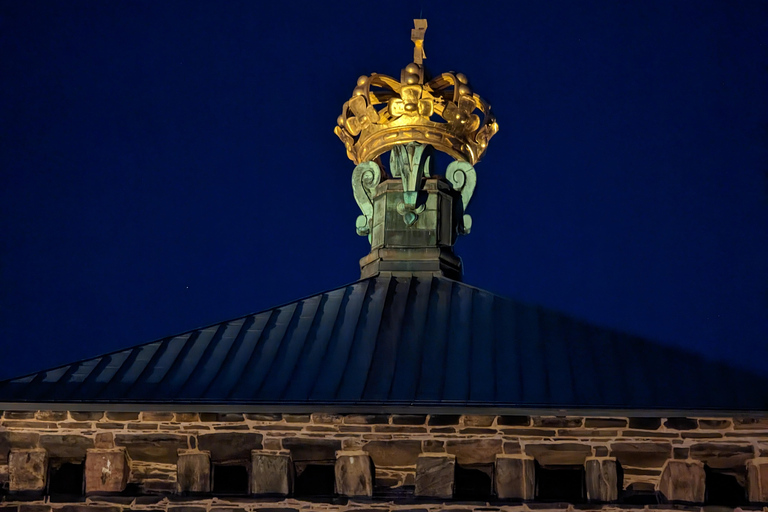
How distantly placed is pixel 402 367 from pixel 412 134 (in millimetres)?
5777

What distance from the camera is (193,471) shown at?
13984 millimetres

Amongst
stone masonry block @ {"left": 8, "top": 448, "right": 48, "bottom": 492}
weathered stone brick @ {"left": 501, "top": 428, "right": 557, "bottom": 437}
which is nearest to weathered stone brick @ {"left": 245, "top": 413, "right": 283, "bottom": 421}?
stone masonry block @ {"left": 8, "top": 448, "right": 48, "bottom": 492}

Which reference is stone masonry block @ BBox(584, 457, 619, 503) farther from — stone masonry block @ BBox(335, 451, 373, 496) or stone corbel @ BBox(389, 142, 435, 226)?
stone corbel @ BBox(389, 142, 435, 226)

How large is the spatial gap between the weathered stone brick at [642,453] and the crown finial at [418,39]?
873 centimetres

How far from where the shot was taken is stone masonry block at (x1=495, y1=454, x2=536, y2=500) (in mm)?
13656

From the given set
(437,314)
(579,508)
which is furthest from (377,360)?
(579,508)

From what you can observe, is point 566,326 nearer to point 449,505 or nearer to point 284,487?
point 449,505

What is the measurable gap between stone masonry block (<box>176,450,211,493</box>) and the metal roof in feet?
1.96

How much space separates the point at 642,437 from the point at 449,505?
2244 millimetres

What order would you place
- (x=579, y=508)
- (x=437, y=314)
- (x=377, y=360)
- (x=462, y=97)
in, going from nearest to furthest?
1. (x=579, y=508)
2. (x=377, y=360)
3. (x=437, y=314)
4. (x=462, y=97)

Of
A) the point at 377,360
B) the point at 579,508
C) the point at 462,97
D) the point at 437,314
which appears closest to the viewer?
the point at 579,508

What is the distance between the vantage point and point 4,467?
14.2 metres

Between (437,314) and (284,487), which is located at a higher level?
(437,314)

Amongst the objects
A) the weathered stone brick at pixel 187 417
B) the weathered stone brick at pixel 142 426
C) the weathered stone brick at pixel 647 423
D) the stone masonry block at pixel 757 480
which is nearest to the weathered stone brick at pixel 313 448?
the weathered stone brick at pixel 187 417
